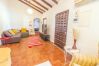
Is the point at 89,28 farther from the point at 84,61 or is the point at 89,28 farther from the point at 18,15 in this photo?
the point at 18,15

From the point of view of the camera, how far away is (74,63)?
1.76 metres

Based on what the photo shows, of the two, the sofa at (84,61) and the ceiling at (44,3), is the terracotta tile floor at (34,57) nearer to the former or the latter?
the sofa at (84,61)

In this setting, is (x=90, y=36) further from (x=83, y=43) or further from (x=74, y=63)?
(x=74, y=63)

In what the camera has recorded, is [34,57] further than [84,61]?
Yes

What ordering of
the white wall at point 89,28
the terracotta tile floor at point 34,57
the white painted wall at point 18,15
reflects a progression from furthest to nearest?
the white painted wall at point 18,15 → the terracotta tile floor at point 34,57 → the white wall at point 89,28

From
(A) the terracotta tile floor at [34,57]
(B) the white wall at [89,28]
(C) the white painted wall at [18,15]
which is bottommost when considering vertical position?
(A) the terracotta tile floor at [34,57]

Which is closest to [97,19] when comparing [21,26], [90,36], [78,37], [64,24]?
[90,36]

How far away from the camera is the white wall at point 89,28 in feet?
7.52

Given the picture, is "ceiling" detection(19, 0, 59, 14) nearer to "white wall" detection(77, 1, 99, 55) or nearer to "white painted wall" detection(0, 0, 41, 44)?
"white painted wall" detection(0, 0, 41, 44)

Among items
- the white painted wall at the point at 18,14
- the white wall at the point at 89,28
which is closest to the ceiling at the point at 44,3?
the white painted wall at the point at 18,14

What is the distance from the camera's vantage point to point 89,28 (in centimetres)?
253

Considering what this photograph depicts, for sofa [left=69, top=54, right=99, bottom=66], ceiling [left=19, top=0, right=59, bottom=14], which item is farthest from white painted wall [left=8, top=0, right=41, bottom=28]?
sofa [left=69, top=54, right=99, bottom=66]

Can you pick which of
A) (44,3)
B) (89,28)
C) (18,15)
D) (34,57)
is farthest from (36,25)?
(89,28)

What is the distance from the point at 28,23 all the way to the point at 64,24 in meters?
5.59
